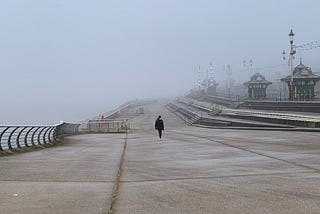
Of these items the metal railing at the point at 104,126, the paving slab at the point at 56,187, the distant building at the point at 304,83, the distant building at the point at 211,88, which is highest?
the distant building at the point at 211,88

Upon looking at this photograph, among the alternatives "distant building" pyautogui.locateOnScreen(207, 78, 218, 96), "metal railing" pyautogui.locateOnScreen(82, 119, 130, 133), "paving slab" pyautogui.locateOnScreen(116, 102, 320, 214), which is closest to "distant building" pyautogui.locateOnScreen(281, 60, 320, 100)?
"metal railing" pyautogui.locateOnScreen(82, 119, 130, 133)

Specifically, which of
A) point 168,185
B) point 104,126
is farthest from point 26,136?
point 104,126

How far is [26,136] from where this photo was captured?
2142 cm

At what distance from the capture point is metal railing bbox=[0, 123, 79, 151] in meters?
18.1

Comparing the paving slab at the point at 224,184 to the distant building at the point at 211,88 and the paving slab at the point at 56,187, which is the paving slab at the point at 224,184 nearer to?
the paving slab at the point at 56,187

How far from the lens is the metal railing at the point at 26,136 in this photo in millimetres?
18141

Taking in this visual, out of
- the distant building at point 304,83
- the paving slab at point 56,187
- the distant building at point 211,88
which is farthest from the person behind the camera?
the distant building at point 211,88

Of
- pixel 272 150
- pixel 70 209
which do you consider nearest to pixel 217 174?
pixel 70 209

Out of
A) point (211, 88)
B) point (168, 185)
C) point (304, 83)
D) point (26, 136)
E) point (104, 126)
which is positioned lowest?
point (168, 185)

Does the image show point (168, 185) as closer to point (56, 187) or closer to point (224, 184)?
point (224, 184)

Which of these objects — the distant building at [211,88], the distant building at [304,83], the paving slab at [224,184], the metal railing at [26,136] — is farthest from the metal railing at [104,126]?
the distant building at [211,88]

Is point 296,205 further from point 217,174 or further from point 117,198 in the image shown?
point 217,174

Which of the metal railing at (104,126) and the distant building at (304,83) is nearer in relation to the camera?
the metal railing at (104,126)

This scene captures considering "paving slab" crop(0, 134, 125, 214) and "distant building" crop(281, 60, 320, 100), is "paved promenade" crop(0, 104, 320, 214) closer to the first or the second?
"paving slab" crop(0, 134, 125, 214)
